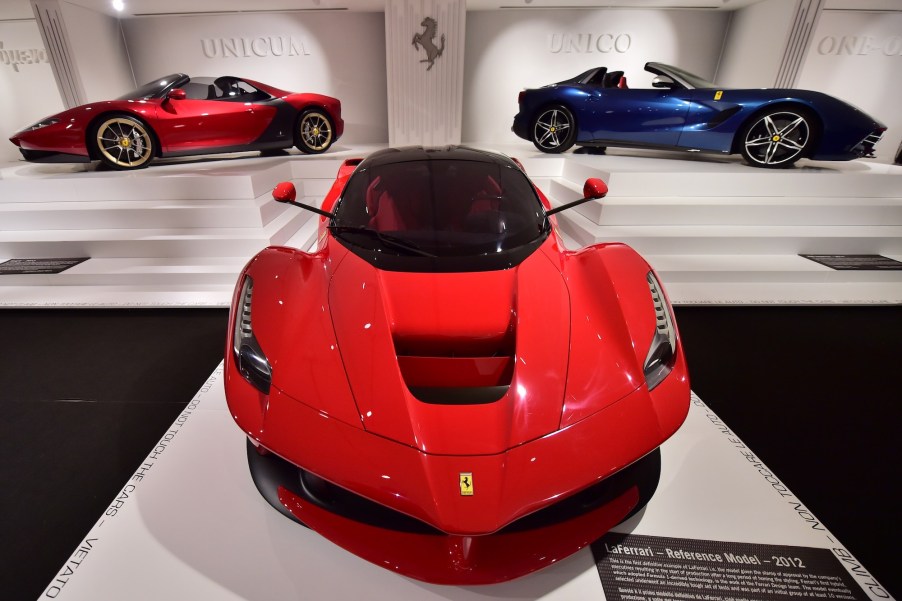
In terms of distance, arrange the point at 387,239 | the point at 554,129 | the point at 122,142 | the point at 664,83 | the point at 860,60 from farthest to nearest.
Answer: the point at 860,60
the point at 554,129
the point at 664,83
the point at 122,142
the point at 387,239

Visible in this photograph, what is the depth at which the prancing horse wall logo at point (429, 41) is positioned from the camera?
17.4 feet

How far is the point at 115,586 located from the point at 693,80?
4.99m

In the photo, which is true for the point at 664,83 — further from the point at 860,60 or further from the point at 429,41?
the point at 860,60

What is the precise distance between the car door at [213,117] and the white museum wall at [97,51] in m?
2.39

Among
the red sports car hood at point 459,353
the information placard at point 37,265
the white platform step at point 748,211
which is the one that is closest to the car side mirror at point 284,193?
the red sports car hood at point 459,353

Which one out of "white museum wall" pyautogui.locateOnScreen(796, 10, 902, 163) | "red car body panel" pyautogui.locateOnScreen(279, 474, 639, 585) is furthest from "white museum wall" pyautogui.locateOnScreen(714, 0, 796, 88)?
"red car body panel" pyautogui.locateOnScreen(279, 474, 639, 585)

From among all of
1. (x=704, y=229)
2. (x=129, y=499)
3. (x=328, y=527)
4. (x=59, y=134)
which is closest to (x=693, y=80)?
(x=704, y=229)

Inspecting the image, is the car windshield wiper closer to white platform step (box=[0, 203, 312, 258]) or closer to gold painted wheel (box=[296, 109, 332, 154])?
white platform step (box=[0, 203, 312, 258])

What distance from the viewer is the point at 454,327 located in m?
1.26

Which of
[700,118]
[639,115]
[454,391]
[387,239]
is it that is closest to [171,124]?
[387,239]

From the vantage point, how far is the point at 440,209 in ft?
5.52

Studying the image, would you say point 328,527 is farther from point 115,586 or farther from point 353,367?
point 115,586

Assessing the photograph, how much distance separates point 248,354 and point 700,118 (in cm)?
419

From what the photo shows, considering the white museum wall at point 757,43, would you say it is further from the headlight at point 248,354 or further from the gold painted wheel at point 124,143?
the gold painted wheel at point 124,143
